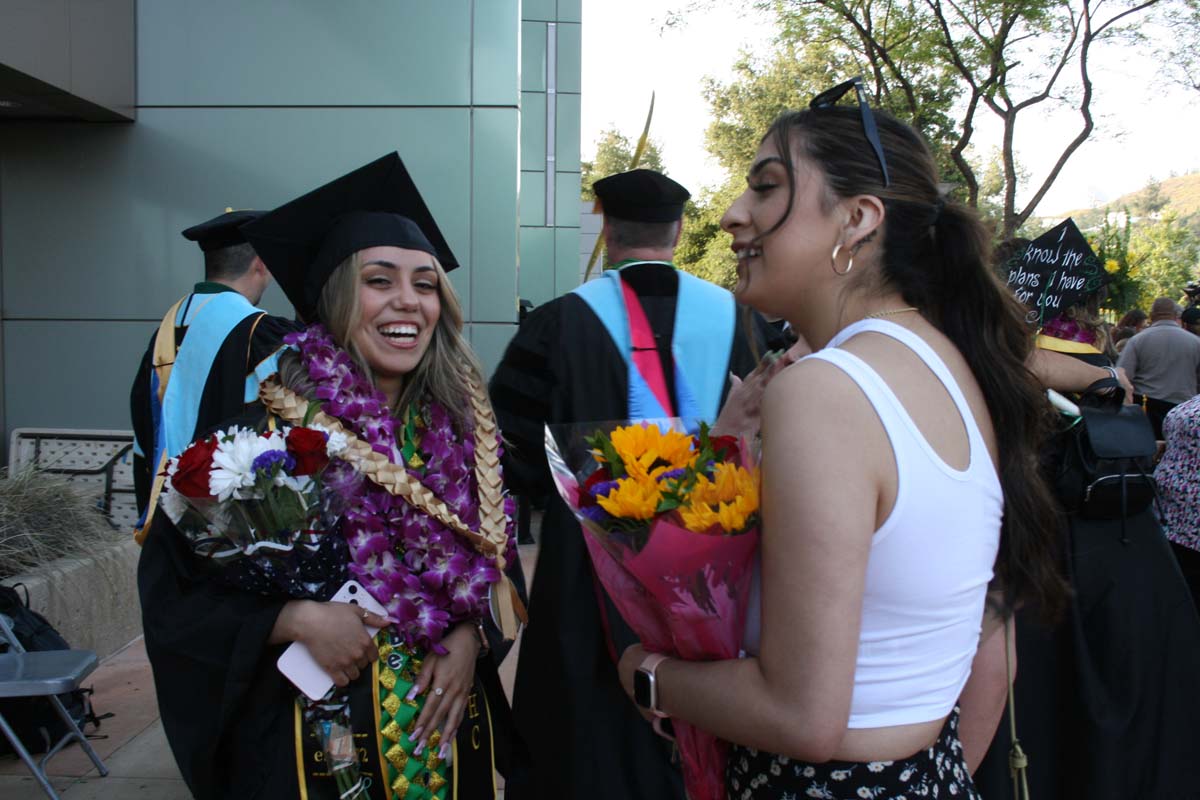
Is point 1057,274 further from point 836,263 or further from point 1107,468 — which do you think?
point 836,263

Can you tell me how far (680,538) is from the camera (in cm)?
131

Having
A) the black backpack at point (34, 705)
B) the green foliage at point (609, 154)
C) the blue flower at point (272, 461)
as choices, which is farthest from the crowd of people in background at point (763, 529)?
the green foliage at point (609, 154)

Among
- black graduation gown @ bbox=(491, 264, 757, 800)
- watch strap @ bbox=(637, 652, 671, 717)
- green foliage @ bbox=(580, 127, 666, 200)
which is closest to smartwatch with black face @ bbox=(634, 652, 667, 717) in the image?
watch strap @ bbox=(637, 652, 671, 717)

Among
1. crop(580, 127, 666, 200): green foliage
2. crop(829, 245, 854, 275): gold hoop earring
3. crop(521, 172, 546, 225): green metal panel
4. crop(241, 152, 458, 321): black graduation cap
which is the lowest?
crop(829, 245, 854, 275): gold hoop earring

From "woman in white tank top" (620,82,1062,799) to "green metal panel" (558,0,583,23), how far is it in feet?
58.9

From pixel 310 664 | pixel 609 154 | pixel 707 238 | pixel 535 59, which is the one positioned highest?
pixel 609 154

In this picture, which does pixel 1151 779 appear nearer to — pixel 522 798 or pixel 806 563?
pixel 522 798

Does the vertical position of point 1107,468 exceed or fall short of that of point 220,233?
it falls short

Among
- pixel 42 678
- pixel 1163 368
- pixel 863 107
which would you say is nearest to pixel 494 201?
pixel 42 678

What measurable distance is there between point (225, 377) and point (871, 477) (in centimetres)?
366

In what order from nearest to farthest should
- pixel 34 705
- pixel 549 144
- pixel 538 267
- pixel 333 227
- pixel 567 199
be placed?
1. pixel 333 227
2. pixel 34 705
3. pixel 538 267
4. pixel 549 144
5. pixel 567 199

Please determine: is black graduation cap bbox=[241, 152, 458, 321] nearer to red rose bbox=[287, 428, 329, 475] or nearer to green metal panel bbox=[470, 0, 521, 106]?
red rose bbox=[287, 428, 329, 475]

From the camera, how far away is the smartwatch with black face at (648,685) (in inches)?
58.3

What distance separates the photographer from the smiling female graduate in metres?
2.05
